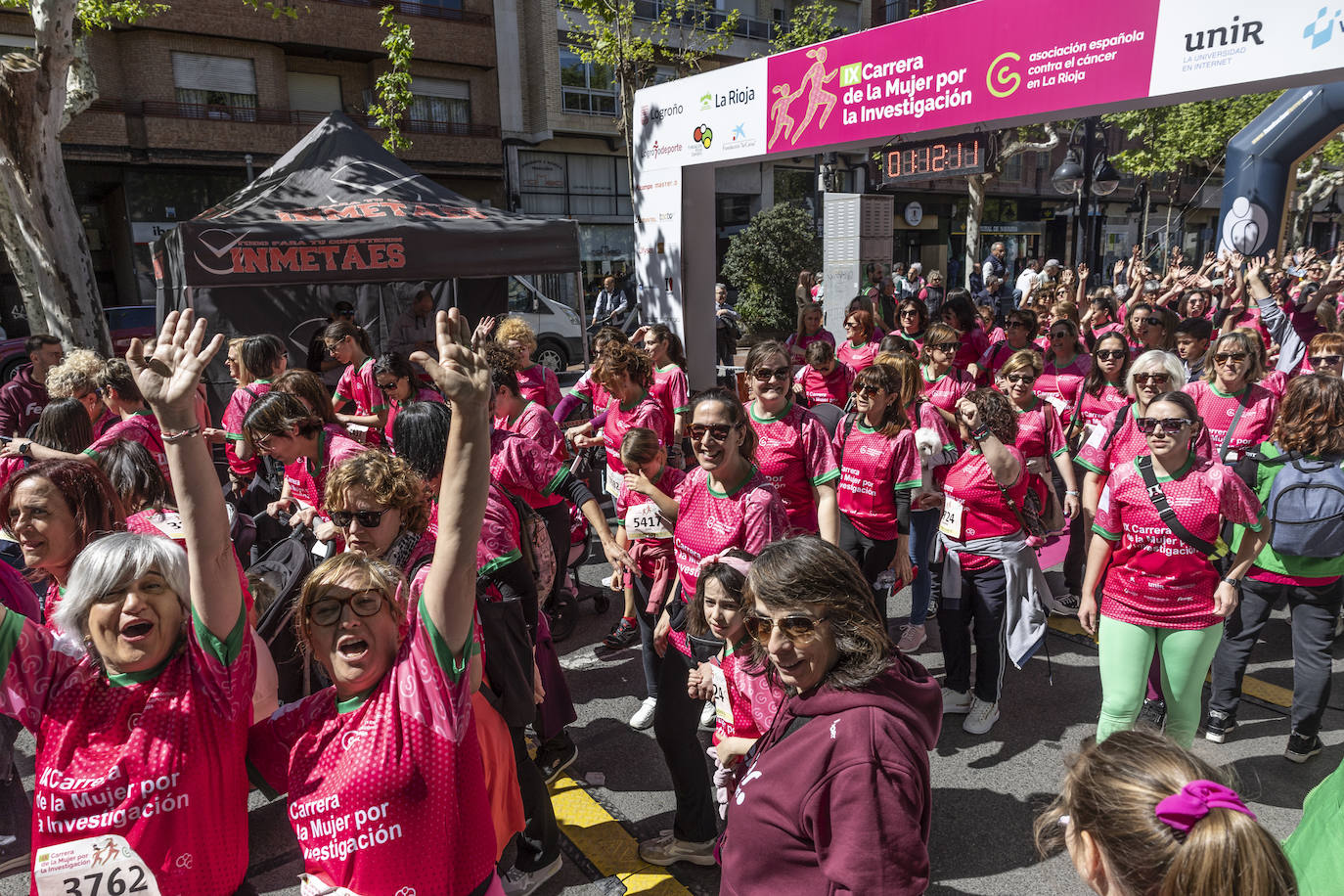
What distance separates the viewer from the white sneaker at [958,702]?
4.34 meters

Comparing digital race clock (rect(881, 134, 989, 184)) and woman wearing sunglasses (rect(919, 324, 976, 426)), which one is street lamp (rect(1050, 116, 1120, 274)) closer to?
digital race clock (rect(881, 134, 989, 184))

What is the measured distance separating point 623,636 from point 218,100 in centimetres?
2393

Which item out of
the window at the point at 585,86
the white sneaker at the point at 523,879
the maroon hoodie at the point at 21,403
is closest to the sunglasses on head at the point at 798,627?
the white sneaker at the point at 523,879

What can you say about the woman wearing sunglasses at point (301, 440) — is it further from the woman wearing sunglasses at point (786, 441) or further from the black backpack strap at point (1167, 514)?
the black backpack strap at point (1167, 514)

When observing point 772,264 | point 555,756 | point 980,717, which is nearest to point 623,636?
point 555,756

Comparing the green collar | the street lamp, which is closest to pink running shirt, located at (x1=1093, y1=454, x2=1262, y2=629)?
the green collar

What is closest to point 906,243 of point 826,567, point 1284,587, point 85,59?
point 85,59

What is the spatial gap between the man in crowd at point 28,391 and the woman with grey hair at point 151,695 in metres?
5.12

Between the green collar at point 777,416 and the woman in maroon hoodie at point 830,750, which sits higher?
the green collar at point 777,416

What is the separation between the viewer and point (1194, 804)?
1275mm

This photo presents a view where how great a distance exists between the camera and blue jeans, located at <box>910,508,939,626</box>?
5172 mm

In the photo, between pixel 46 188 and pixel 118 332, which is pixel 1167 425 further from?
pixel 118 332

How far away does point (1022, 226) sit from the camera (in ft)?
133

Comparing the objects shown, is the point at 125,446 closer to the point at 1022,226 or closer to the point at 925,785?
the point at 925,785
